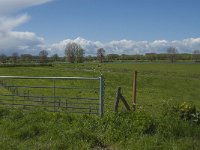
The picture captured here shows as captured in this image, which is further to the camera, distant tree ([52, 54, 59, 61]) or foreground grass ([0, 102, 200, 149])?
distant tree ([52, 54, 59, 61])

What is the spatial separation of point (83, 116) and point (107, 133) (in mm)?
1797

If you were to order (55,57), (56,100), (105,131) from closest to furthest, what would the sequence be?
(105,131), (56,100), (55,57)

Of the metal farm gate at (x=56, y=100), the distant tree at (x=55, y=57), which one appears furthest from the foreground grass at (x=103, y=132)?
the distant tree at (x=55, y=57)

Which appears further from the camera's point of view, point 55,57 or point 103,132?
point 55,57

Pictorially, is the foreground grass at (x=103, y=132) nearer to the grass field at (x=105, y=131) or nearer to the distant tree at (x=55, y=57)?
the grass field at (x=105, y=131)

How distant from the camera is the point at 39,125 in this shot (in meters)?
10.4

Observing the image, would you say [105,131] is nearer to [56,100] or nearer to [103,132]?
[103,132]

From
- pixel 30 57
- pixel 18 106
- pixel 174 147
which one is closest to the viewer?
pixel 174 147

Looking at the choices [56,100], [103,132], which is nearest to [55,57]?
[56,100]

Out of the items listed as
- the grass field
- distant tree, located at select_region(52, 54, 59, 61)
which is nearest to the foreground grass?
the grass field

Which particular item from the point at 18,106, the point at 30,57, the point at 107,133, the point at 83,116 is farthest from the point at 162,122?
the point at 30,57

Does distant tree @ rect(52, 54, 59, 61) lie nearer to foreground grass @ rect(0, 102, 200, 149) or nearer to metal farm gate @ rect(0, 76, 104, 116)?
metal farm gate @ rect(0, 76, 104, 116)

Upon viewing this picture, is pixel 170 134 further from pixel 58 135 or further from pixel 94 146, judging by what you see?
pixel 58 135

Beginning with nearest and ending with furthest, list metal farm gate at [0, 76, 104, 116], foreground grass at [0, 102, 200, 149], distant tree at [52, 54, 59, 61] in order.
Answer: foreground grass at [0, 102, 200, 149], metal farm gate at [0, 76, 104, 116], distant tree at [52, 54, 59, 61]
